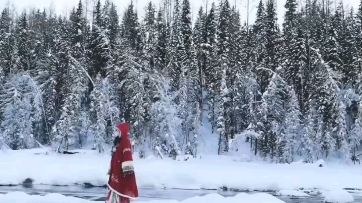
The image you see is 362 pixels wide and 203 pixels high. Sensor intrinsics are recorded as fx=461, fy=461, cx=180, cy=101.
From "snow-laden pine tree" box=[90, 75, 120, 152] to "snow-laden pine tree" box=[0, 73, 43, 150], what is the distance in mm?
5426

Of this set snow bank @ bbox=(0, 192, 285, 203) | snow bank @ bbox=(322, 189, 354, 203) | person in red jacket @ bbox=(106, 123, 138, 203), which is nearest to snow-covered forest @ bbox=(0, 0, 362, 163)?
snow bank @ bbox=(322, 189, 354, 203)

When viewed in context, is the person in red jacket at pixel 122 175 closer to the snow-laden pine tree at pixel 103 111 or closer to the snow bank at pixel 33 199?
the snow bank at pixel 33 199

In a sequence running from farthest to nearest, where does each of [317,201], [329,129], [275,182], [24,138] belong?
1. [24,138]
2. [329,129]
3. [275,182]
4. [317,201]

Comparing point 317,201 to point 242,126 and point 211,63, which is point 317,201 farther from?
point 211,63

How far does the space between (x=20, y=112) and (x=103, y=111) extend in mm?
8962

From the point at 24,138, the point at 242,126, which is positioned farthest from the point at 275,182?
the point at 24,138

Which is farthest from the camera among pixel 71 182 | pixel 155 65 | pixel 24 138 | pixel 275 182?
pixel 155 65

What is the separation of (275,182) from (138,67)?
22.2 m

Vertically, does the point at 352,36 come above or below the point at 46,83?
above

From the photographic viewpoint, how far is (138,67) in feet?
146

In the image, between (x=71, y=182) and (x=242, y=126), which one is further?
(x=242, y=126)

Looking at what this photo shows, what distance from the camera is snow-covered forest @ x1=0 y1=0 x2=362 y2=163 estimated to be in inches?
1622

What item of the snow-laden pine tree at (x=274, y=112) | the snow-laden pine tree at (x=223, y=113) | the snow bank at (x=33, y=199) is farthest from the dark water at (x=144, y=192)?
the snow-laden pine tree at (x=223, y=113)

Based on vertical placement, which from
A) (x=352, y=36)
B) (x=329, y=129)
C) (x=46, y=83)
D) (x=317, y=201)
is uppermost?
(x=352, y=36)
